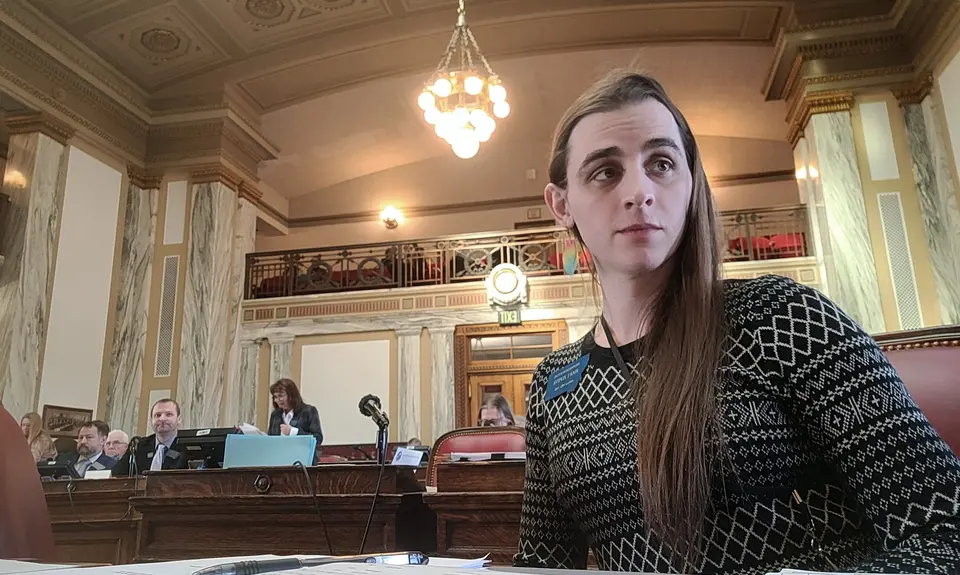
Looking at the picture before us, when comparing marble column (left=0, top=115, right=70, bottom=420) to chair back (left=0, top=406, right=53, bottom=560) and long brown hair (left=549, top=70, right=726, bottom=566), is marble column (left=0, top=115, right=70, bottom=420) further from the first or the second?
long brown hair (left=549, top=70, right=726, bottom=566)

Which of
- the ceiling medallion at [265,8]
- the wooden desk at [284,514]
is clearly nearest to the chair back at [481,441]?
the wooden desk at [284,514]

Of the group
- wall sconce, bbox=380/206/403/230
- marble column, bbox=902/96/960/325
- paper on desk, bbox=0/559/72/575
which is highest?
wall sconce, bbox=380/206/403/230

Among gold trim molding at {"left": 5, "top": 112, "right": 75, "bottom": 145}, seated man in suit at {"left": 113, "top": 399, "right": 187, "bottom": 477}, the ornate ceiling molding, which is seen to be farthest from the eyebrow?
the ornate ceiling molding

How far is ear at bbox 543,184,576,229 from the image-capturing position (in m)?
1.22

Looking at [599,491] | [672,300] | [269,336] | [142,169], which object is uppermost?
[142,169]

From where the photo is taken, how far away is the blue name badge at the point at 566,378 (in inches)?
45.1

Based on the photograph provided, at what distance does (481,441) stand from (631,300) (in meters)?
3.15

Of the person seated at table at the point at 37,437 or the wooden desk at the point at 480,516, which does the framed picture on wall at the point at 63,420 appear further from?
the wooden desk at the point at 480,516

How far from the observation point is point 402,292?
9.80 metres

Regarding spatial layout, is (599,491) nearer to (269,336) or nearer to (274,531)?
(274,531)

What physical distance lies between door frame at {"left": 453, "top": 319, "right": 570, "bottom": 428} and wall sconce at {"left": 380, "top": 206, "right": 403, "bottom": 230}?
168 inches

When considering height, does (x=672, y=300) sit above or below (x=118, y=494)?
above

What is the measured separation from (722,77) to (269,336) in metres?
7.74

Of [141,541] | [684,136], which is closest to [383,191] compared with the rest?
[141,541]
